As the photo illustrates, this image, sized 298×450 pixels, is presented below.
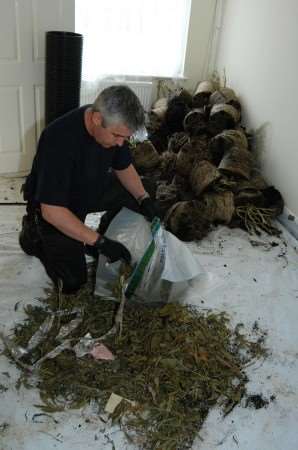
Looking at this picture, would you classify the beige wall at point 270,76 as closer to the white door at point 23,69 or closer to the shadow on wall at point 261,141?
the shadow on wall at point 261,141

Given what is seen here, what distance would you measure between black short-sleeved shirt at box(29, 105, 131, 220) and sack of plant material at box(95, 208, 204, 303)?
9.5 inches

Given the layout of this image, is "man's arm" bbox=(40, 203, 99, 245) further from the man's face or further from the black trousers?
the man's face

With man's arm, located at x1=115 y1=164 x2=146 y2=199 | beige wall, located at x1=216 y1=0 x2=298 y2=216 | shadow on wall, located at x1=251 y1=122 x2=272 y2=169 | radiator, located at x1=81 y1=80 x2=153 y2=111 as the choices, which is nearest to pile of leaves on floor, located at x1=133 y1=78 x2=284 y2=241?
shadow on wall, located at x1=251 y1=122 x2=272 y2=169

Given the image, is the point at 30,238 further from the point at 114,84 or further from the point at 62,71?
the point at 114,84

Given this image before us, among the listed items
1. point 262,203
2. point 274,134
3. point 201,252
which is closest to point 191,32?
point 274,134

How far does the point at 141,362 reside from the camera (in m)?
1.51

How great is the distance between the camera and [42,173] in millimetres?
1485

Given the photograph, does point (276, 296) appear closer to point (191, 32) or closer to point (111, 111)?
point (111, 111)

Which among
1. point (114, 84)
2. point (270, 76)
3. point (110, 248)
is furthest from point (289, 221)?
point (114, 84)

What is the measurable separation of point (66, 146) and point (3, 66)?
1.55 metres

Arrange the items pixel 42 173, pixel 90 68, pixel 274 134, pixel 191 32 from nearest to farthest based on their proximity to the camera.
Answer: pixel 42 173
pixel 274 134
pixel 90 68
pixel 191 32

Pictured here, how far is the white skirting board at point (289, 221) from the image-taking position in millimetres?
2643

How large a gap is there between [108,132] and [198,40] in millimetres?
2918

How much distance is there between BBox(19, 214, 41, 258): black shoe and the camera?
185 centimetres
